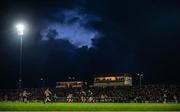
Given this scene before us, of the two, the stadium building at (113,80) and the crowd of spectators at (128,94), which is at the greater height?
the stadium building at (113,80)

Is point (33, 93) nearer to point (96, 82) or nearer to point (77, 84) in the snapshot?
point (96, 82)

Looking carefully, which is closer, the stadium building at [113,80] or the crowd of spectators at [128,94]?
the crowd of spectators at [128,94]

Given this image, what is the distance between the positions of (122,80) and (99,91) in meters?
21.8

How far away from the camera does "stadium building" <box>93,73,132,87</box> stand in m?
107

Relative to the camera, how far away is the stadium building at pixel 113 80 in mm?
107281

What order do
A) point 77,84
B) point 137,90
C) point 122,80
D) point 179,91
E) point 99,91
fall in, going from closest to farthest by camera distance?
point 179,91 → point 137,90 → point 99,91 → point 122,80 → point 77,84

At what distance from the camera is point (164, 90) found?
73.2m

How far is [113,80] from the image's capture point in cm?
10825

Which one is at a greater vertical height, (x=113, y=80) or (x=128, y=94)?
(x=113, y=80)

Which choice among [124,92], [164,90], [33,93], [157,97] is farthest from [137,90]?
[33,93]

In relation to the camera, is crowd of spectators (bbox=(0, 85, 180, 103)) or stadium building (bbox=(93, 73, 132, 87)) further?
stadium building (bbox=(93, 73, 132, 87))

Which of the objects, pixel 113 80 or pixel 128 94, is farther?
pixel 113 80

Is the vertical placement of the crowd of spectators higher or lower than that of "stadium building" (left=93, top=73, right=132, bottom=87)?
lower

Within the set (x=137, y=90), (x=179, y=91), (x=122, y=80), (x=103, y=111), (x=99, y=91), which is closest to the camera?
(x=103, y=111)
